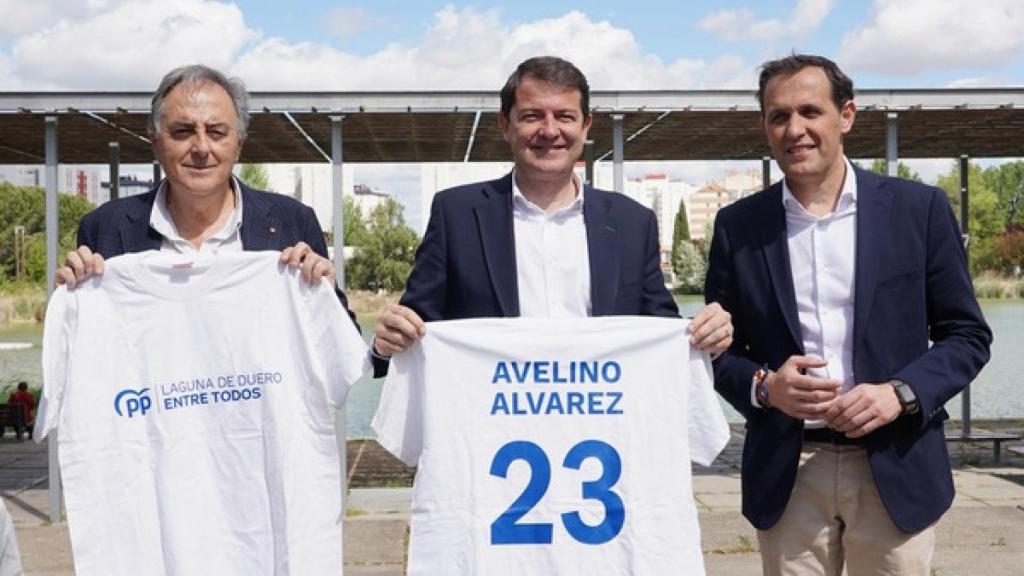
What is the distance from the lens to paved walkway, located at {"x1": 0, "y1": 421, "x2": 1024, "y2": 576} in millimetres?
6582

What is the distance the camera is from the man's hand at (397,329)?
10.7 feet

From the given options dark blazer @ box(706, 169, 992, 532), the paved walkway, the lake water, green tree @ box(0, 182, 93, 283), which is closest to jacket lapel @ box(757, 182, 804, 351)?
dark blazer @ box(706, 169, 992, 532)

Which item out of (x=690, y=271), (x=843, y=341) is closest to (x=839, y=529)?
(x=843, y=341)

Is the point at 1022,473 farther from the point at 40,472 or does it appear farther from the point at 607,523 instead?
the point at 40,472

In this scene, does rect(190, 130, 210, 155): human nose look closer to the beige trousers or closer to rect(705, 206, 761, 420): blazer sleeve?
rect(705, 206, 761, 420): blazer sleeve

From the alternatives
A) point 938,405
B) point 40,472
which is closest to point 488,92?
point 938,405

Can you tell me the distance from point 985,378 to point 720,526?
1396cm

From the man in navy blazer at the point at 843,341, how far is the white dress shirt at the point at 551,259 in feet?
1.66

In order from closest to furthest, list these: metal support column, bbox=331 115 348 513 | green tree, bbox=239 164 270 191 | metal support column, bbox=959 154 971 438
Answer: metal support column, bbox=331 115 348 513 → metal support column, bbox=959 154 971 438 → green tree, bbox=239 164 270 191

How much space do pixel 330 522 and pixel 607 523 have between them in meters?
0.86

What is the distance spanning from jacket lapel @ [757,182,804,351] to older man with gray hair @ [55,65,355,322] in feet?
4.43

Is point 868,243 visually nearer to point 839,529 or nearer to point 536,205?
point 839,529

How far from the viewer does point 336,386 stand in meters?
3.38

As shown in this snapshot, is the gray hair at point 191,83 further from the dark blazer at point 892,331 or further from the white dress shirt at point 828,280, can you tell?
the white dress shirt at point 828,280
